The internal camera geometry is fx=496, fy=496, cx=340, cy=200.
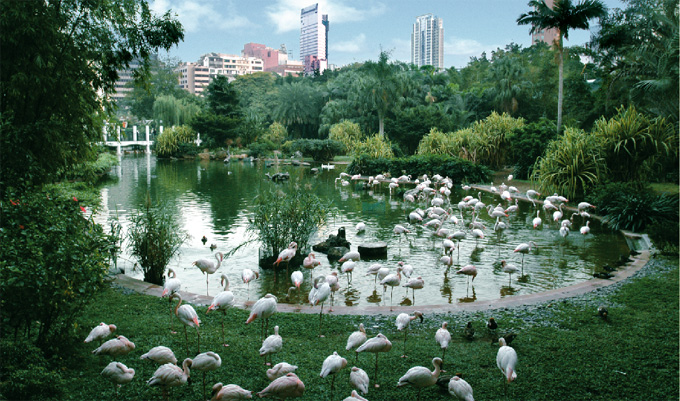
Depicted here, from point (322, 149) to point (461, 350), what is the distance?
28743mm

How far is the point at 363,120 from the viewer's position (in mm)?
39281

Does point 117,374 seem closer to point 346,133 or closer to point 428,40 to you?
point 346,133

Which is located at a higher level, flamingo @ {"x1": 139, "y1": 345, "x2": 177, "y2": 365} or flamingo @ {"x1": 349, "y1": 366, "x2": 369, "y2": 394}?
flamingo @ {"x1": 139, "y1": 345, "x2": 177, "y2": 365}

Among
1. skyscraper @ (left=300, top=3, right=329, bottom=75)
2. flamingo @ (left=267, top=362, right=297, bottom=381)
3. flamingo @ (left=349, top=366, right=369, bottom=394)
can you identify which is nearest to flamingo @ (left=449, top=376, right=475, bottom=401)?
flamingo @ (left=349, top=366, right=369, bottom=394)

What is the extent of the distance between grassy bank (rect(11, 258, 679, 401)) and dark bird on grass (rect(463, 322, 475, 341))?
0.06 meters

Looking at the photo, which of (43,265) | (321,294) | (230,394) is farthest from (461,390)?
(43,265)

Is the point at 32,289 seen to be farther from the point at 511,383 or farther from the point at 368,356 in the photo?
the point at 511,383

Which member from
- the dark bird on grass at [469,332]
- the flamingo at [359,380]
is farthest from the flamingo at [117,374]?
the dark bird on grass at [469,332]

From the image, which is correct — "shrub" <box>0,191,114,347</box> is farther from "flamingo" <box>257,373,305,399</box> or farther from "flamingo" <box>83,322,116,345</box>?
"flamingo" <box>257,373,305,399</box>

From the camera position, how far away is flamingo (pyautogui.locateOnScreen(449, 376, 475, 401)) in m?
3.60

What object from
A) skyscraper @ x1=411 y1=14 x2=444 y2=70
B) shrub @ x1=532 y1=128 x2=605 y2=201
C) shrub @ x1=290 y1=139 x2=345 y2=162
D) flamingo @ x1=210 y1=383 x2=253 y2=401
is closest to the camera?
flamingo @ x1=210 y1=383 x2=253 y2=401

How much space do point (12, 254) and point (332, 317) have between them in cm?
325

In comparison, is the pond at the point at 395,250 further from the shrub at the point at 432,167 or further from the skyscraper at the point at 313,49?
the skyscraper at the point at 313,49

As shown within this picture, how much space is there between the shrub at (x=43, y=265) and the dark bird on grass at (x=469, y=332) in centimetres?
353
